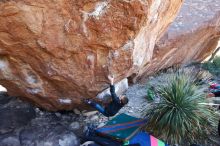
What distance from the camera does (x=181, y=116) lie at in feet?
19.0

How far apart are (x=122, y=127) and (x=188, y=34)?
353cm

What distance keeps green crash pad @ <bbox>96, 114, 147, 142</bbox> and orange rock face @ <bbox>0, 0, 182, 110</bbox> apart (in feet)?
2.01

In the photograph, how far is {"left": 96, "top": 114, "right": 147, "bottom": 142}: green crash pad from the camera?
214 inches

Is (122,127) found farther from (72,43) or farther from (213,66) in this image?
(213,66)

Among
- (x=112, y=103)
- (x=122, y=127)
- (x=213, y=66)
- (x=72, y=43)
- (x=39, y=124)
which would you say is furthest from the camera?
(x=213, y=66)

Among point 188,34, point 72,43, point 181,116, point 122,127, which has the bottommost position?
point 122,127

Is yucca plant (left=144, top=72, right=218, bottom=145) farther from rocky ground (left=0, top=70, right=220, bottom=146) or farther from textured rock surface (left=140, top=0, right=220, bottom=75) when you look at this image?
textured rock surface (left=140, top=0, right=220, bottom=75)

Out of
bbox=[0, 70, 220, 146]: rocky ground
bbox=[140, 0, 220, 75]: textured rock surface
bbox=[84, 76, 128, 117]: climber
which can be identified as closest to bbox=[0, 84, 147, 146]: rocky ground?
bbox=[0, 70, 220, 146]: rocky ground

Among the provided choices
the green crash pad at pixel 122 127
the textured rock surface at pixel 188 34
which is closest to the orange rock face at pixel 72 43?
the green crash pad at pixel 122 127

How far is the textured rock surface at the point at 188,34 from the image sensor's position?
8.00m

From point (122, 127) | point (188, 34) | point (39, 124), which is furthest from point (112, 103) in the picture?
point (188, 34)

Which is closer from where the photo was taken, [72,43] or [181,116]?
[72,43]

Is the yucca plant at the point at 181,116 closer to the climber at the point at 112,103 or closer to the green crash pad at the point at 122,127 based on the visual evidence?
the green crash pad at the point at 122,127

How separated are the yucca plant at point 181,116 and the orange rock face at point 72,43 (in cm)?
90
